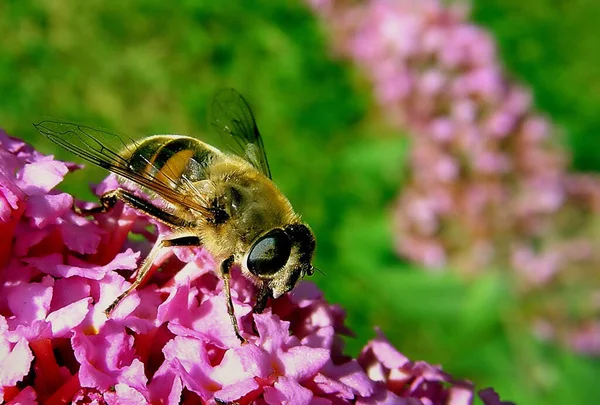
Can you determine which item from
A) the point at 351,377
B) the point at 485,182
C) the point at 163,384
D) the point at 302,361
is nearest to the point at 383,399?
the point at 351,377

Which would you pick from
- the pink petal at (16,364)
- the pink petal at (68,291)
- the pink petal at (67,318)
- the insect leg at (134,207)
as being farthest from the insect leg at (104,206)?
the pink petal at (16,364)

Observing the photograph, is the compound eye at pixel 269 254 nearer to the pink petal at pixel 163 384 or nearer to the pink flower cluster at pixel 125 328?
the pink flower cluster at pixel 125 328

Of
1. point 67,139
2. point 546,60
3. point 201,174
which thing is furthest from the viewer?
point 546,60

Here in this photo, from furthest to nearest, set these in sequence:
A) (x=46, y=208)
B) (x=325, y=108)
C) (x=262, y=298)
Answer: (x=325, y=108) < (x=262, y=298) < (x=46, y=208)

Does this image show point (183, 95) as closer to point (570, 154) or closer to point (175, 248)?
point (570, 154)

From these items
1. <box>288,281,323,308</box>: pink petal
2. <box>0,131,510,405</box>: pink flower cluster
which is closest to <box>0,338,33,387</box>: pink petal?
<box>0,131,510,405</box>: pink flower cluster

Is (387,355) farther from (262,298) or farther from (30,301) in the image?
(30,301)

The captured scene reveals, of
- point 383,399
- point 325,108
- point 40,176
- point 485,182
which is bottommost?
point 325,108

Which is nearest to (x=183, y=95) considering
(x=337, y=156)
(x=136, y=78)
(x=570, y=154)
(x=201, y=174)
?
(x=136, y=78)
